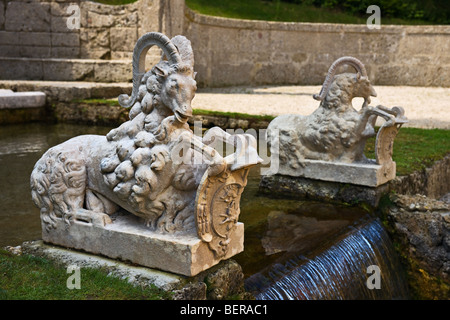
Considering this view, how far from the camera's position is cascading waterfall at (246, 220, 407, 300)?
11.1 ft

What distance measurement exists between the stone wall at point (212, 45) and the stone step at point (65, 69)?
0.02m

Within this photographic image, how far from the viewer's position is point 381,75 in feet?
51.9

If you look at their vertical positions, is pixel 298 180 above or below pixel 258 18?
below

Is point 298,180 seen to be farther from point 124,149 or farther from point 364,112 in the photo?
point 124,149

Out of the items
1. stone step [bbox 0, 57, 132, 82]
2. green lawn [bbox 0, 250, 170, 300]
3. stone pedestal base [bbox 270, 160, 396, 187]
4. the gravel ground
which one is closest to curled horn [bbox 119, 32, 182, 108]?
green lawn [bbox 0, 250, 170, 300]

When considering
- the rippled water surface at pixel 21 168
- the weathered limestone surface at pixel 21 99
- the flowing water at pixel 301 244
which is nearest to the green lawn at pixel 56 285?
the flowing water at pixel 301 244

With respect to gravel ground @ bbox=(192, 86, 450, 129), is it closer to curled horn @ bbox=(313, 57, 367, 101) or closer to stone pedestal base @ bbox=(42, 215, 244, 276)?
curled horn @ bbox=(313, 57, 367, 101)

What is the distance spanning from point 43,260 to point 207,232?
1023 millimetres

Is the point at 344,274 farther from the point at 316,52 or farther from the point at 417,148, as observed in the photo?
the point at 316,52

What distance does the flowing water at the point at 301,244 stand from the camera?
3.52 metres

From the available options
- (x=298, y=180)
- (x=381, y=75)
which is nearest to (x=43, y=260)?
(x=298, y=180)
